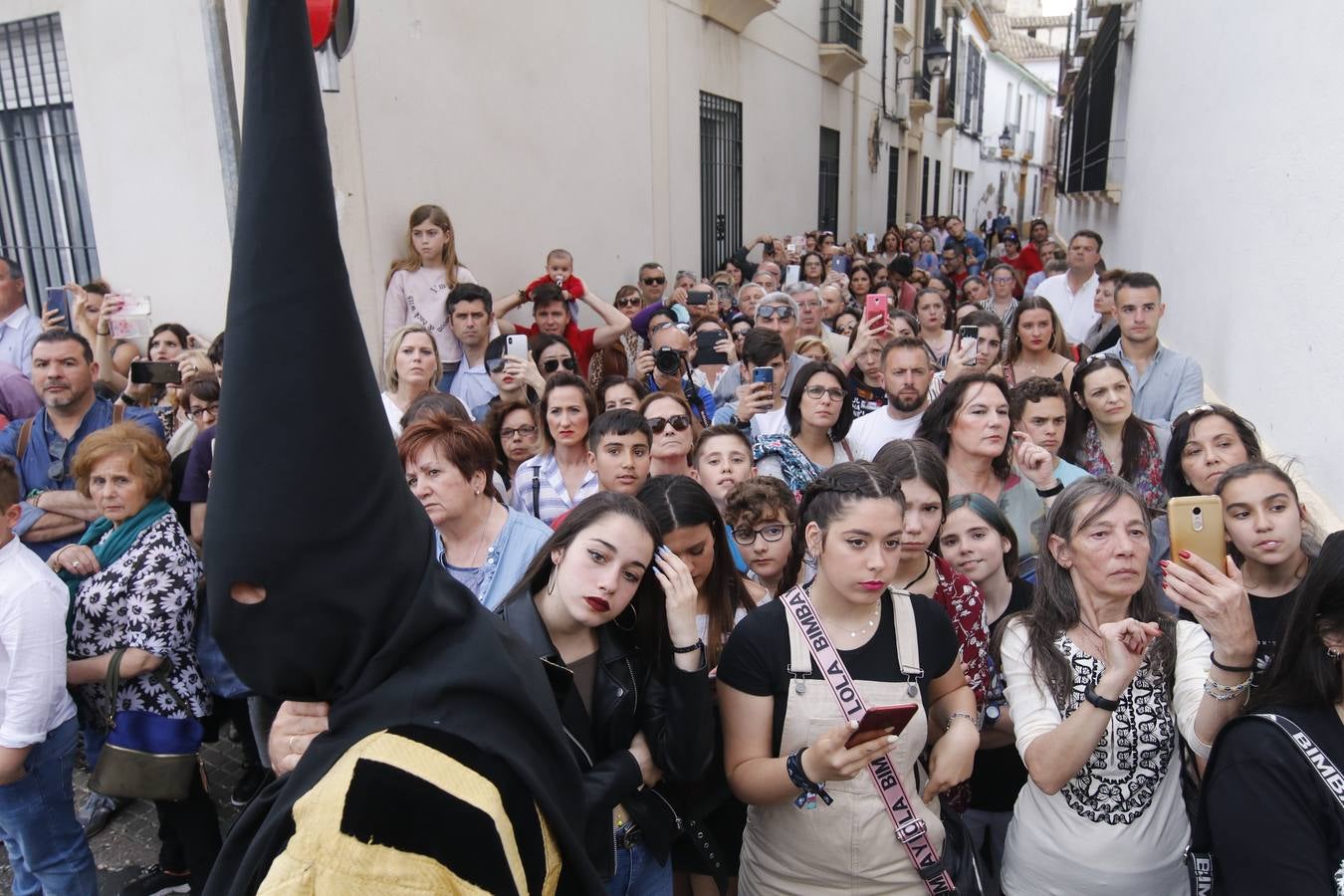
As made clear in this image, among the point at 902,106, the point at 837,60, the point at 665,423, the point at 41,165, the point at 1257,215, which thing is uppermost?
the point at 902,106

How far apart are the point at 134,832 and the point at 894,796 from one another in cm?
333

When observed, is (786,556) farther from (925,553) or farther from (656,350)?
(656,350)

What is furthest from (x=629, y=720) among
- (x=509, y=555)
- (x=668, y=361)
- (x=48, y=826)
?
(x=668, y=361)

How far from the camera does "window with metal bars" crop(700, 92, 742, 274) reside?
10969 mm

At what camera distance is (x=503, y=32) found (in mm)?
6883

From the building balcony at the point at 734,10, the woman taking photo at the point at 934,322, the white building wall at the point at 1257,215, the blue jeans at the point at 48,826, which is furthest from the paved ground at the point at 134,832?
the building balcony at the point at 734,10

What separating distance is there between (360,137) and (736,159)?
714cm

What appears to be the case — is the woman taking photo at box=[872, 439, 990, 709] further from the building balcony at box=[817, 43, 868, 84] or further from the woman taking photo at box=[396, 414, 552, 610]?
the building balcony at box=[817, 43, 868, 84]

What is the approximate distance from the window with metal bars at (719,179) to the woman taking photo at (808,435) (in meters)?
7.05

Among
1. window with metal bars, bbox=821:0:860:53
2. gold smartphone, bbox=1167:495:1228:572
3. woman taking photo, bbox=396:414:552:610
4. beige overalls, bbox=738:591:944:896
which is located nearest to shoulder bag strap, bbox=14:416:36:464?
woman taking photo, bbox=396:414:552:610

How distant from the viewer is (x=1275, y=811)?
1677 mm

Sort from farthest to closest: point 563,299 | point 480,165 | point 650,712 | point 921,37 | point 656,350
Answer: point 921,37, point 480,165, point 563,299, point 656,350, point 650,712

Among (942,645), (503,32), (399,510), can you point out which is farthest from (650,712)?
(503,32)

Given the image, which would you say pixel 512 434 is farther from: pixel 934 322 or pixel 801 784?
pixel 934 322
